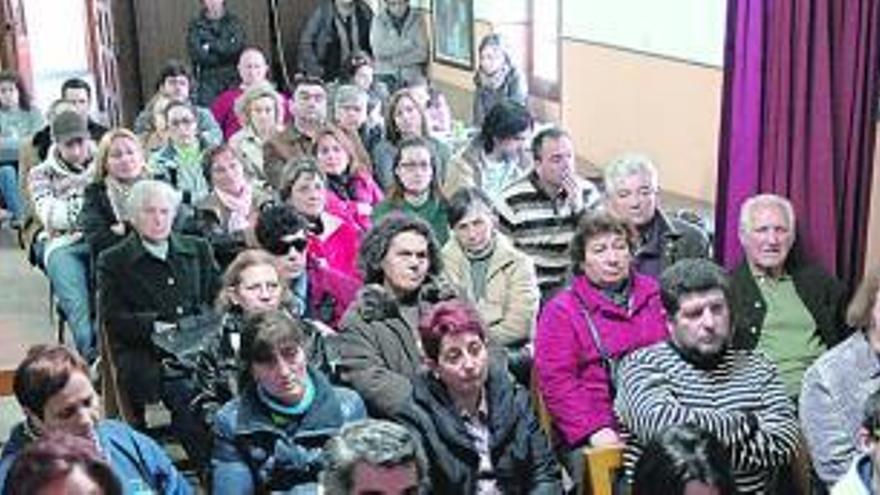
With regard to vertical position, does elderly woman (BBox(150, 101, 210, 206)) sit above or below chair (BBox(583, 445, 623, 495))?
above

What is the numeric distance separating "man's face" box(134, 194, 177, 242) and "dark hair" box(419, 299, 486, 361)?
137 cm

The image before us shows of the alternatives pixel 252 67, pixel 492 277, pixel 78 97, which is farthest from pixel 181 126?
pixel 492 277

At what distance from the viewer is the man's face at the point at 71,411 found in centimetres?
250

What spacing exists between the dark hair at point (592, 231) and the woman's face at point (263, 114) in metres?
2.53

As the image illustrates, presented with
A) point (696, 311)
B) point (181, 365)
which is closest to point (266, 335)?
point (181, 365)

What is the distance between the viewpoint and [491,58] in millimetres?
6730

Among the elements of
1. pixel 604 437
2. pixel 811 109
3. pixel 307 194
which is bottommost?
pixel 604 437

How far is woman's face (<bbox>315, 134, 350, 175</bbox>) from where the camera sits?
15.7 feet

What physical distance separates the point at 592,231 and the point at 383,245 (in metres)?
0.57

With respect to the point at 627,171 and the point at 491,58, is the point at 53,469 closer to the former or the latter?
the point at 627,171

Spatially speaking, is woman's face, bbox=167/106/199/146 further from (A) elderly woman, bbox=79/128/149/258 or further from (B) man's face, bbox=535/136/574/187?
(B) man's face, bbox=535/136/574/187

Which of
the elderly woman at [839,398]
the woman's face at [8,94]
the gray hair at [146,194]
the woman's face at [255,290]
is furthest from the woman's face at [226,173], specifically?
the woman's face at [8,94]

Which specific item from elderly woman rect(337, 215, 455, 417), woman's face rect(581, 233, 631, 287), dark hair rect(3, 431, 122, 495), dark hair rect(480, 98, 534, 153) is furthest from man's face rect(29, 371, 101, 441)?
dark hair rect(480, 98, 534, 153)

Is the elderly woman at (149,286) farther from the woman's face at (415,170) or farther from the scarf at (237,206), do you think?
the woman's face at (415,170)
